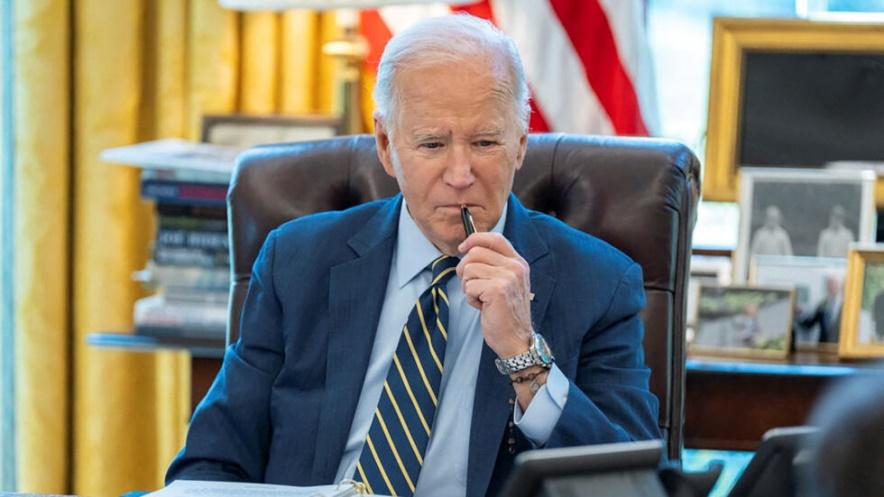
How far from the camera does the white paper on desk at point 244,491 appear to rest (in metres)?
1.31

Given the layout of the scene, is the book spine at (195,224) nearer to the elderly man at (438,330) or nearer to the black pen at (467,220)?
the elderly man at (438,330)

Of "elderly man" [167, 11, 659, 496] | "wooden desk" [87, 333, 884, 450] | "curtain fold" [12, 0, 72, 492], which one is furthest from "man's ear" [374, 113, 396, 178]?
"curtain fold" [12, 0, 72, 492]

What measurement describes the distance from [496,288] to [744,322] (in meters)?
0.88

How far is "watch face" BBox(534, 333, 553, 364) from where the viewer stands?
1.56m

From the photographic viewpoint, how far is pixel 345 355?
1.70m

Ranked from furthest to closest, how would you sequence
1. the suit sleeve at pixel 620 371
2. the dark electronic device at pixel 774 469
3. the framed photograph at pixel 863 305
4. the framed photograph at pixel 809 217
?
the framed photograph at pixel 809 217 → the framed photograph at pixel 863 305 → the suit sleeve at pixel 620 371 → the dark electronic device at pixel 774 469

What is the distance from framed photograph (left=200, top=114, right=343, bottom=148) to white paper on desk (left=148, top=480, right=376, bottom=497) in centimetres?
152

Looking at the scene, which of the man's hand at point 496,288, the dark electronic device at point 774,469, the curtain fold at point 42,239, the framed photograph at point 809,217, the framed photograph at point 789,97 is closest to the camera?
the dark electronic device at point 774,469

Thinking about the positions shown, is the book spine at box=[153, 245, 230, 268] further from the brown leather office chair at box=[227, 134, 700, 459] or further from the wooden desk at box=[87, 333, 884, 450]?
the wooden desk at box=[87, 333, 884, 450]

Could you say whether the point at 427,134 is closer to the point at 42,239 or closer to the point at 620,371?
the point at 620,371

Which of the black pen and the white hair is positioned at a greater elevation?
the white hair

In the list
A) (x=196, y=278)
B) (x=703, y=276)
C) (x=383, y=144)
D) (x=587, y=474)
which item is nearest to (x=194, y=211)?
(x=196, y=278)

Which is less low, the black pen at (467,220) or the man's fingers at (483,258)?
the black pen at (467,220)

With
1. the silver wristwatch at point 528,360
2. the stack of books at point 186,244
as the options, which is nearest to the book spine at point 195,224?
the stack of books at point 186,244
